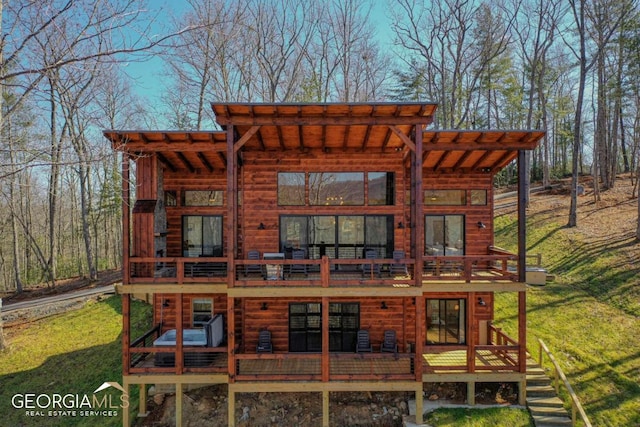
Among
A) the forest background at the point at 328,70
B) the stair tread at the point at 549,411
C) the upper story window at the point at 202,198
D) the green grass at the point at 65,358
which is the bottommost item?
the green grass at the point at 65,358

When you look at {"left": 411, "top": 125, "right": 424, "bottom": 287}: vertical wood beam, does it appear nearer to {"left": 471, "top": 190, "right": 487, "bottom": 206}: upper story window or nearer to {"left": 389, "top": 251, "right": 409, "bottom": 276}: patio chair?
{"left": 389, "top": 251, "right": 409, "bottom": 276}: patio chair

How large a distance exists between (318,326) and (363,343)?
1.46 m

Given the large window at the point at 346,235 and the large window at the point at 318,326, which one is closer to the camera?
the large window at the point at 318,326

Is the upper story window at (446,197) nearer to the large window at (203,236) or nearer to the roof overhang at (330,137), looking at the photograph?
the roof overhang at (330,137)

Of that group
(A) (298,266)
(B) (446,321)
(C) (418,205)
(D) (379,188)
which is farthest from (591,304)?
(A) (298,266)

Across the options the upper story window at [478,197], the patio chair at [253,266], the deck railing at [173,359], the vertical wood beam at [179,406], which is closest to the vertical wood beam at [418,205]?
the upper story window at [478,197]

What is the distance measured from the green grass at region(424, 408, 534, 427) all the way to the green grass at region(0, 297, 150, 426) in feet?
28.5

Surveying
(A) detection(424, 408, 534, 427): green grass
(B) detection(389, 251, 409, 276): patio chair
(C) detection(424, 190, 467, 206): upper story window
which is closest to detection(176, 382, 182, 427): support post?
A: (A) detection(424, 408, 534, 427): green grass

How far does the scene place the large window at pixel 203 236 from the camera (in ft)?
35.2

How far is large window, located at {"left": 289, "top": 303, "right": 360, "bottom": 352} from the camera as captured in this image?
989 cm

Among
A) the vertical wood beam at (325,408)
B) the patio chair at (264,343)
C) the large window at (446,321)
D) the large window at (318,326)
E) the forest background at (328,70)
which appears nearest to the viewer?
the vertical wood beam at (325,408)

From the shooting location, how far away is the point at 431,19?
2003 centimetres

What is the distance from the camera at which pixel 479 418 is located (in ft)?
26.6

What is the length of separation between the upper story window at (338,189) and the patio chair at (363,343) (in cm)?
402
